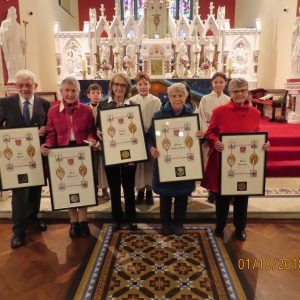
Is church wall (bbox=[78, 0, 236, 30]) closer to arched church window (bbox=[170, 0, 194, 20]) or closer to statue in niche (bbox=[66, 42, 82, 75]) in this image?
arched church window (bbox=[170, 0, 194, 20])

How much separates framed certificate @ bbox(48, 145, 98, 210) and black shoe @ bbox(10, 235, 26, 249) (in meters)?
0.54

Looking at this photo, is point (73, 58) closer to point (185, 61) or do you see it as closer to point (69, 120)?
point (185, 61)

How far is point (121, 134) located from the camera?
2678 millimetres

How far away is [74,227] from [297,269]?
204 cm

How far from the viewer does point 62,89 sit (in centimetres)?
264

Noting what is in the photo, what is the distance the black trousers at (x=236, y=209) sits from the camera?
2.80m

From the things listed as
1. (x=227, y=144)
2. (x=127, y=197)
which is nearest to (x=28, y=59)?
(x=127, y=197)

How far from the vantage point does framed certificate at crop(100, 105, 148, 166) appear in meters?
2.65

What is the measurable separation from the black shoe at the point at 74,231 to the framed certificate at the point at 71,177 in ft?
1.20

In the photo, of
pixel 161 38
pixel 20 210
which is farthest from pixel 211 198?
pixel 161 38

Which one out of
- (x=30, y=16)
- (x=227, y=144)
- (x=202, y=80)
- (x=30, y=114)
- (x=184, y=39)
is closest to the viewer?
(x=227, y=144)

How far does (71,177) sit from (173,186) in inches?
36.7

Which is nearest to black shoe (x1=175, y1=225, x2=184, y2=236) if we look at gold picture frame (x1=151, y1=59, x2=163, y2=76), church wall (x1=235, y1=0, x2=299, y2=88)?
gold picture frame (x1=151, y1=59, x2=163, y2=76)

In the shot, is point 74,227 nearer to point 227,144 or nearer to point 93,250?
point 93,250
